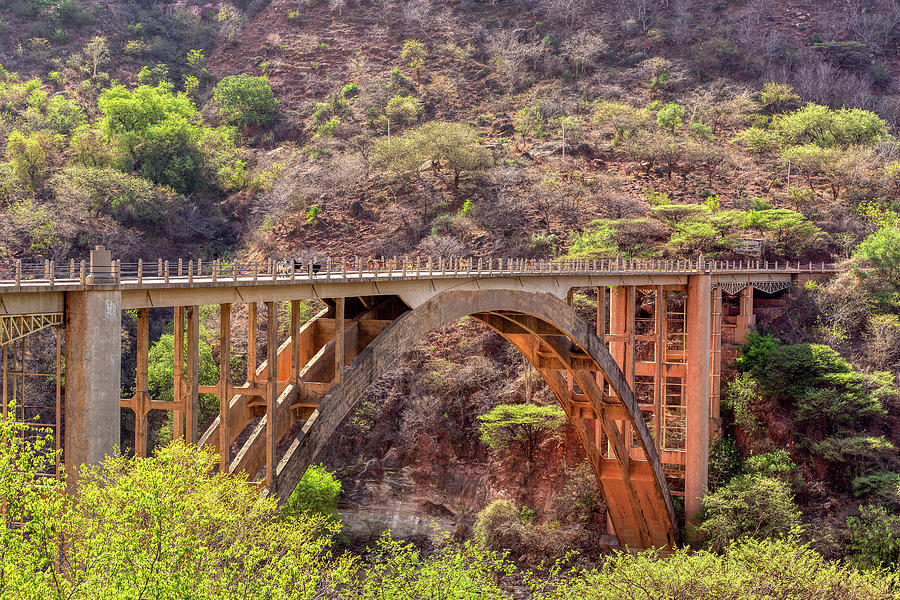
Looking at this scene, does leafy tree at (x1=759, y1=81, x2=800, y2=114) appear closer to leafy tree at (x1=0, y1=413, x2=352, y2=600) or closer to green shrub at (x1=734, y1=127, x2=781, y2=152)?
green shrub at (x1=734, y1=127, x2=781, y2=152)

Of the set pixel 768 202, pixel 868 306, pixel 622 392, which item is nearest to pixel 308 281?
pixel 622 392

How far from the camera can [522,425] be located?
155ft

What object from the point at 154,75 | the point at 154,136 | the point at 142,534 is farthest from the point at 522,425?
the point at 154,75

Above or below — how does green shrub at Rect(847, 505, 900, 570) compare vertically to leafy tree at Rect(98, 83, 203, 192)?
below

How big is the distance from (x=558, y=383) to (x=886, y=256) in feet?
78.8

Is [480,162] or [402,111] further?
[402,111]

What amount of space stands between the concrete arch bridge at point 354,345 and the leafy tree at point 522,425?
335 cm

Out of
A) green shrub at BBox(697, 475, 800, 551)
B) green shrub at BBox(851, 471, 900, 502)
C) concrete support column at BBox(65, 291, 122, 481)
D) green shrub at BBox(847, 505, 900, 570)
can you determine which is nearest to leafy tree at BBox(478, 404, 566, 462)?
green shrub at BBox(697, 475, 800, 551)

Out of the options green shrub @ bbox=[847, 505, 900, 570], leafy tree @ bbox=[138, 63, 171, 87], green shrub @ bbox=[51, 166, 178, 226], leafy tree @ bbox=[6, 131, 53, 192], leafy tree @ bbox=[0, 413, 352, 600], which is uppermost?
leafy tree @ bbox=[138, 63, 171, 87]

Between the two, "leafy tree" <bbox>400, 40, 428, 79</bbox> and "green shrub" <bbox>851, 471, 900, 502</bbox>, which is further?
"leafy tree" <bbox>400, 40, 428, 79</bbox>

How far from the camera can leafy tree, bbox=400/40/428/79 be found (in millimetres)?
88500

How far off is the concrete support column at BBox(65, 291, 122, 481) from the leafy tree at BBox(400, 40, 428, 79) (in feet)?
246

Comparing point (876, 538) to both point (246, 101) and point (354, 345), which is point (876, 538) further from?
point (246, 101)

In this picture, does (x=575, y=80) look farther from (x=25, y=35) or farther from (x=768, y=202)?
(x=25, y=35)
